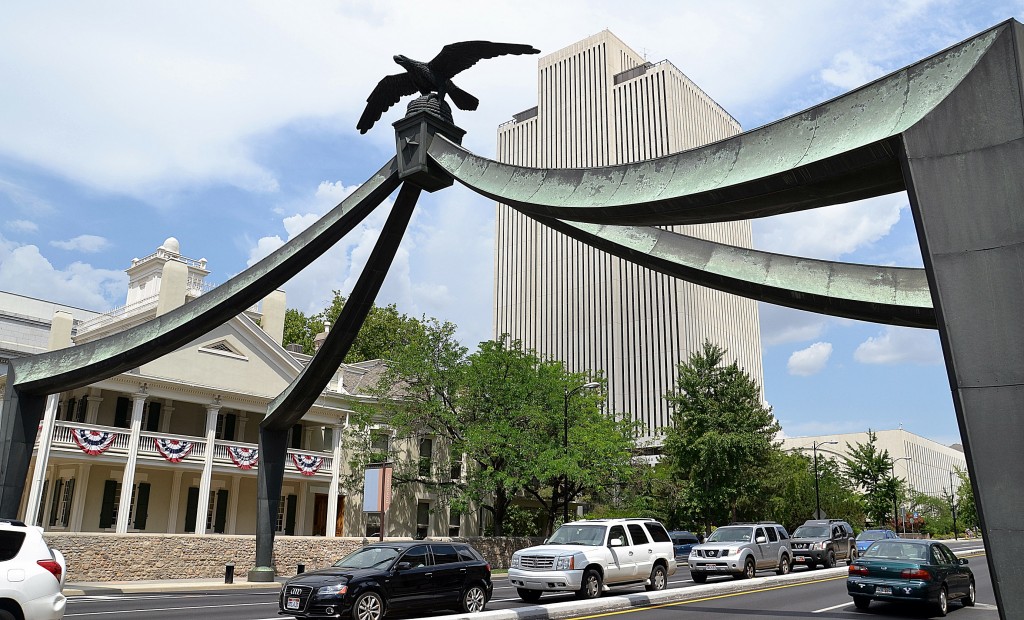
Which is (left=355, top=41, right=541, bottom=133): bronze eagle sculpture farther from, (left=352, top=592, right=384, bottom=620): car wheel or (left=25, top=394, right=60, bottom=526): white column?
(left=25, top=394, right=60, bottom=526): white column

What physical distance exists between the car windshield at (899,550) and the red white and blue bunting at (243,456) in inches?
1059

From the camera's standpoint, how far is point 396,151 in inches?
690

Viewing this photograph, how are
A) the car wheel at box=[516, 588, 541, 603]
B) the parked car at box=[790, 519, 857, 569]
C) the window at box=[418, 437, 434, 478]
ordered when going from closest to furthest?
Result: the car wheel at box=[516, 588, 541, 603]
the parked car at box=[790, 519, 857, 569]
the window at box=[418, 437, 434, 478]

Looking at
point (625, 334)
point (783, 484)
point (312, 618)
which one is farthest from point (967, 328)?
point (625, 334)

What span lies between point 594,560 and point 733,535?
9198mm

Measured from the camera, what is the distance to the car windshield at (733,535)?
82.8 feet

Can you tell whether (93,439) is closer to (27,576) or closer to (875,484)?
(27,576)

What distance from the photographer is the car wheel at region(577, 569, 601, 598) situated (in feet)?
58.3

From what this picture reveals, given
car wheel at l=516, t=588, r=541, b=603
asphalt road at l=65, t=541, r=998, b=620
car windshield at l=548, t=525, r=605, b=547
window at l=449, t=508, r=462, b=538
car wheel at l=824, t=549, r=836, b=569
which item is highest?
window at l=449, t=508, r=462, b=538

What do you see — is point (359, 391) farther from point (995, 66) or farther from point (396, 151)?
point (995, 66)

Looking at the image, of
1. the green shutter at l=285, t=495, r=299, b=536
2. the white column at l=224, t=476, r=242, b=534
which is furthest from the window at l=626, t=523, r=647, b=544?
the green shutter at l=285, t=495, r=299, b=536

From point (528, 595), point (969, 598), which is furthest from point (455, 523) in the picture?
point (969, 598)

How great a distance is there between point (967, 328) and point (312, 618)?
35.6 feet

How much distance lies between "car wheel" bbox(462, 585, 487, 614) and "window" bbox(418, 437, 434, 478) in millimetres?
26382
